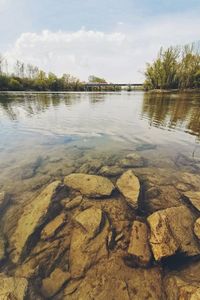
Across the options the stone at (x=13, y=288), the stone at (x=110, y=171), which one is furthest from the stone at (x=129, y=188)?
the stone at (x=13, y=288)

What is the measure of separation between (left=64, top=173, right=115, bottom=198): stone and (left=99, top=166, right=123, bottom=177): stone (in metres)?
0.88

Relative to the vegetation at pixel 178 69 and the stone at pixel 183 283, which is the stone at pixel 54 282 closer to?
the stone at pixel 183 283

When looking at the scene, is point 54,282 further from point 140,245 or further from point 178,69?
point 178,69

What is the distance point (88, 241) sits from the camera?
421 cm

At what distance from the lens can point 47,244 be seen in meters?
4.21

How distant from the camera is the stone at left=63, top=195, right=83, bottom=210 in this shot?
17.2 ft

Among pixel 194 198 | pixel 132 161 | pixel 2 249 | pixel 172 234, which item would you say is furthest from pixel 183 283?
pixel 132 161

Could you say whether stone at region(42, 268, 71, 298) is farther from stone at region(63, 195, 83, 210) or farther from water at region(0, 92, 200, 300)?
stone at region(63, 195, 83, 210)

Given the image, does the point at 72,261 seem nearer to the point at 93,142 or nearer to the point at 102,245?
the point at 102,245

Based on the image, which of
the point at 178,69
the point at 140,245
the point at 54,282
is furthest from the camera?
the point at 178,69

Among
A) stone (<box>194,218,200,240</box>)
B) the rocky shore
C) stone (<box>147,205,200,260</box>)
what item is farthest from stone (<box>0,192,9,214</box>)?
stone (<box>194,218,200,240</box>)

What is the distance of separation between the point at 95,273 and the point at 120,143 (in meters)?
7.65

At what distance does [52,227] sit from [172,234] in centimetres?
276

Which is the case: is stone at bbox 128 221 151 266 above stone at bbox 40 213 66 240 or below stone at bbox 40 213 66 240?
above
